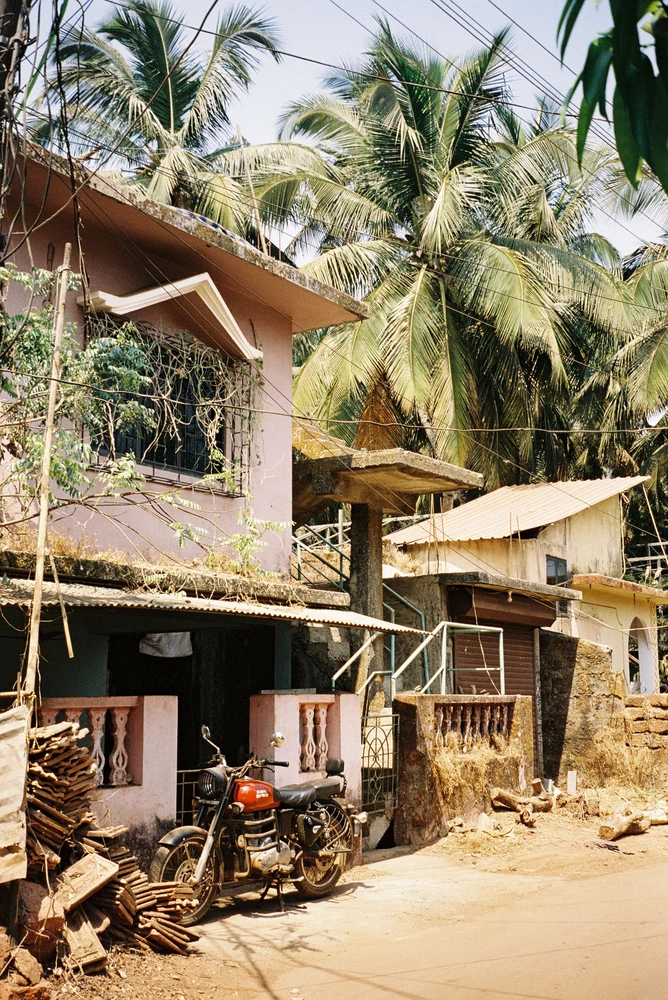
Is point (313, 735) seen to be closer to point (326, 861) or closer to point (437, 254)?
point (326, 861)

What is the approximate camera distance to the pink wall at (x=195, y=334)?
31.4 feet

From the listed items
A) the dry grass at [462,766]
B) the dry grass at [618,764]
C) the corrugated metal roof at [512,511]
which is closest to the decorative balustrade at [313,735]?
the dry grass at [462,766]

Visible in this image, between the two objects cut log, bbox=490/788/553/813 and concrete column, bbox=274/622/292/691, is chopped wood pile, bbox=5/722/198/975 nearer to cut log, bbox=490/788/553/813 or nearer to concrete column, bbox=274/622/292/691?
concrete column, bbox=274/622/292/691

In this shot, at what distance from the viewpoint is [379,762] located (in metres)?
11.4

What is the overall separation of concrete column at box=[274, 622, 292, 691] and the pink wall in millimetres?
872

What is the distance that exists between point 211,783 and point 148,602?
4.88ft

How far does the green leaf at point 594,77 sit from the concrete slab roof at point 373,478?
9353 mm

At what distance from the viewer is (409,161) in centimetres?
1992

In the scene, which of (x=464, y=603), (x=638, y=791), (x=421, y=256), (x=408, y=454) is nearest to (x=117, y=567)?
(x=408, y=454)

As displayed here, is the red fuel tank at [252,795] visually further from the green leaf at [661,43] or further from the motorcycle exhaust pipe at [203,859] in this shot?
the green leaf at [661,43]

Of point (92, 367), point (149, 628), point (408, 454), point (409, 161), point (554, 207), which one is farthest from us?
point (554, 207)

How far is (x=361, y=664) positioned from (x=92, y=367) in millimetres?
6321

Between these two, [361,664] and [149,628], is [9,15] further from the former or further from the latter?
[361,664]

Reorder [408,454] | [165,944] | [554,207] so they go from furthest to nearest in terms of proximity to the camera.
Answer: [554,207] → [408,454] → [165,944]
